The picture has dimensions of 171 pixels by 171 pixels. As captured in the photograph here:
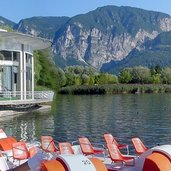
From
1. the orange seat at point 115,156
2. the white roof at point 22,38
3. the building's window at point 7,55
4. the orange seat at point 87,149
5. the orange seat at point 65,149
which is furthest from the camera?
the building's window at point 7,55

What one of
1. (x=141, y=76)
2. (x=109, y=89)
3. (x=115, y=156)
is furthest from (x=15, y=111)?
(x=141, y=76)

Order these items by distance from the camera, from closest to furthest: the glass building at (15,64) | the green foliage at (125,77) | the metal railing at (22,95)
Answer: the metal railing at (22,95)
the glass building at (15,64)
the green foliage at (125,77)

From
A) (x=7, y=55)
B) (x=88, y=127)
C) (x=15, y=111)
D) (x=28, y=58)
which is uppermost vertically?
(x=7, y=55)

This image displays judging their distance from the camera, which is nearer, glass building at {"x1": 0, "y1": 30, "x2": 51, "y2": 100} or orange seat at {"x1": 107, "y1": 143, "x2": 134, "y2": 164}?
orange seat at {"x1": 107, "y1": 143, "x2": 134, "y2": 164}

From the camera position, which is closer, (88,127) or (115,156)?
(115,156)

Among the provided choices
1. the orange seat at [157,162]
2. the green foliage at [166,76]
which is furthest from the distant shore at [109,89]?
the orange seat at [157,162]

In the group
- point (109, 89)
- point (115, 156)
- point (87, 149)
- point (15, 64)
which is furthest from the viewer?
point (109, 89)

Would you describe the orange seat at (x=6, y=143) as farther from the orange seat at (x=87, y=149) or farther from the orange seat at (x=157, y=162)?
the orange seat at (x=157, y=162)

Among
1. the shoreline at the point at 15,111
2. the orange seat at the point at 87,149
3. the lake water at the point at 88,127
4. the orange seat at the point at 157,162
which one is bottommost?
the lake water at the point at 88,127

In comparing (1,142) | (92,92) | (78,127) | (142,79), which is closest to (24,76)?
(78,127)

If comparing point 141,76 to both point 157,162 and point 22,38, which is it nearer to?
point 22,38

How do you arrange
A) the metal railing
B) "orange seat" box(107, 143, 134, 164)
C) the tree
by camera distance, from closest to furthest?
1. "orange seat" box(107, 143, 134, 164)
2. the metal railing
3. the tree

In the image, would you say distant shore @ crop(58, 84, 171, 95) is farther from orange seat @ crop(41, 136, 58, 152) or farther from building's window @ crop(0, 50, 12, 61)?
orange seat @ crop(41, 136, 58, 152)

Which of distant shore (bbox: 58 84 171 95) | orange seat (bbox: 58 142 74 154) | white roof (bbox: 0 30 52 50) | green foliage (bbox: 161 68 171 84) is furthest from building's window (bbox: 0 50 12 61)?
green foliage (bbox: 161 68 171 84)
